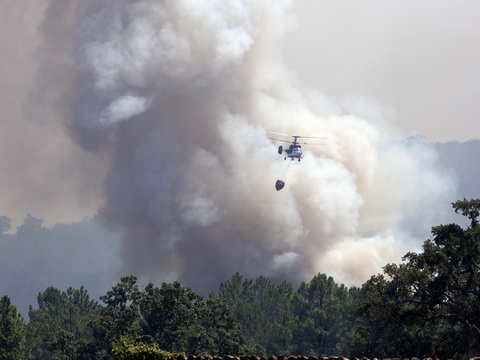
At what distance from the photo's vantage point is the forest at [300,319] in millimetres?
85750

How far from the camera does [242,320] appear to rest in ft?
567

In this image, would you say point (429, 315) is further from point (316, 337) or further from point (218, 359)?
point (316, 337)

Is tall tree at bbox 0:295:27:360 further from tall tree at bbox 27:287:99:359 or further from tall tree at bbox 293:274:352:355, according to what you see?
tall tree at bbox 293:274:352:355

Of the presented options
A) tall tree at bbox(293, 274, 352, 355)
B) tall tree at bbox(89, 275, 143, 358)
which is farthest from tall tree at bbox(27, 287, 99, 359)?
tall tree at bbox(293, 274, 352, 355)

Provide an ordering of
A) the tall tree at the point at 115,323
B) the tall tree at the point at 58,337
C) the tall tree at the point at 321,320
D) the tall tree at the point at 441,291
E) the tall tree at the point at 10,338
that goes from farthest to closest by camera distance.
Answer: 1. the tall tree at the point at 321,320
2. the tall tree at the point at 10,338
3. the tall tree at the point at 58,337
4. the tall tree at the point at 115,323
5. the tall tree at the point at 441,291

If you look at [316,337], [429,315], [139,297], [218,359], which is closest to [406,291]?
[429,315]

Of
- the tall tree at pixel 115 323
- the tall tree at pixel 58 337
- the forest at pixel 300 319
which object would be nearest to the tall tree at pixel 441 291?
the forest at pixel 300 319

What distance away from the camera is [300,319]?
169 metres

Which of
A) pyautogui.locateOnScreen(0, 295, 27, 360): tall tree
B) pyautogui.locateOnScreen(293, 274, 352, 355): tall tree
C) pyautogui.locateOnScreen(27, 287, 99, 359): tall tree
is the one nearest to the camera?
pyautogui.locateOnScreen(27, 287, 99, 359): tall tree

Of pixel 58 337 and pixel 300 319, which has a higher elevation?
pixel 300 319

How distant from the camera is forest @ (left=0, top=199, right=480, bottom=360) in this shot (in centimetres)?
8575

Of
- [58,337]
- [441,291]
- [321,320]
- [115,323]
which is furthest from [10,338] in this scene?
[441,291]

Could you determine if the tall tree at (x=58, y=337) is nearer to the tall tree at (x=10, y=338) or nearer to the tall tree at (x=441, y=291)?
the tall tree at (x=10, y=338)

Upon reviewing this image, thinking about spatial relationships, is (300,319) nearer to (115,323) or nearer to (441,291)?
(115,323)
